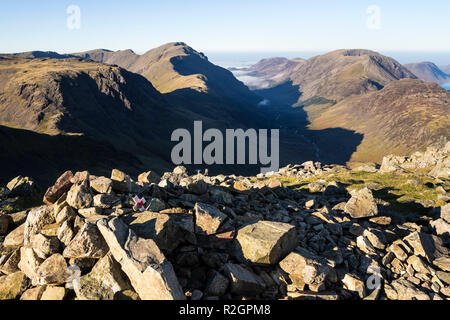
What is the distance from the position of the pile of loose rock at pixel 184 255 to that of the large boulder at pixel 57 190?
0.07m

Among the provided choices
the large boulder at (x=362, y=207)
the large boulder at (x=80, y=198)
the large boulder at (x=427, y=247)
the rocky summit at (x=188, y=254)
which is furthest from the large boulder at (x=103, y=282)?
the large boulder at (x=362, y=207)

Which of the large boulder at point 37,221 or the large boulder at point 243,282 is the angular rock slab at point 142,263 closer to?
the large boulder at point 243,282

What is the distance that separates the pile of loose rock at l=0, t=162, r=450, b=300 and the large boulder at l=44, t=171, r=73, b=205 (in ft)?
0.22

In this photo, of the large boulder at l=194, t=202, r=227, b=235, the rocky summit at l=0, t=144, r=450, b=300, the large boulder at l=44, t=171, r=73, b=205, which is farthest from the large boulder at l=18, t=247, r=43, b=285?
the large boulder at l=194, t=202, r=227, b=235

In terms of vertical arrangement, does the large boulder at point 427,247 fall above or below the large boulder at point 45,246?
below

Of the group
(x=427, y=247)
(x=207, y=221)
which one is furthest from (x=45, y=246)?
(x=427, y=247)

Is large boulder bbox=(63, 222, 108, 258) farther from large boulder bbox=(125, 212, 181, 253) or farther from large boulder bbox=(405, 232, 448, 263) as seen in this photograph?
large boulder bbox=(405, 232, 448, 263)

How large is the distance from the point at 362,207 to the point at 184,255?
18737 millimetres

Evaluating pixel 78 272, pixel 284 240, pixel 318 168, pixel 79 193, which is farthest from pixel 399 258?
pixel 318 168

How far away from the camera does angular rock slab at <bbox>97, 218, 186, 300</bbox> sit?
1142 cm

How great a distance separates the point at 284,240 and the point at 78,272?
33.5 ft

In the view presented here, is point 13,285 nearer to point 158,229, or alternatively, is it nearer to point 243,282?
point 158,229

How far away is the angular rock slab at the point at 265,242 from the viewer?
14180 millimetres

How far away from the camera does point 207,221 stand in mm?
15820
